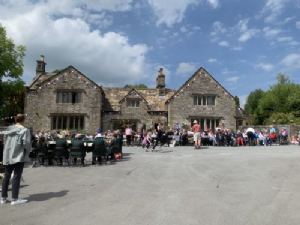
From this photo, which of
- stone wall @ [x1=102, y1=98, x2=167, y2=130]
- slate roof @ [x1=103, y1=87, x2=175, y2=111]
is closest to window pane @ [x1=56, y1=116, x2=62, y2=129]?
stone wall @ [x1=102, y1=98, x2=167, y2=130]

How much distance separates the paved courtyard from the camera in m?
7.26

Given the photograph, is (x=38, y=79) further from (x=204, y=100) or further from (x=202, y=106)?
(x=204, y=100)

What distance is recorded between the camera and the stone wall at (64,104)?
3872 centimetres

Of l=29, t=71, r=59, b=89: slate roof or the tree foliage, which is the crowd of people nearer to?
l=29, t=71, r=59, b=89: slate roof

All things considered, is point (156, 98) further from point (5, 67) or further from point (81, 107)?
point (5, 67)

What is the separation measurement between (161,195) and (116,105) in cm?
3221

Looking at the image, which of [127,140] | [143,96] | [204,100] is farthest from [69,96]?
[204,100]

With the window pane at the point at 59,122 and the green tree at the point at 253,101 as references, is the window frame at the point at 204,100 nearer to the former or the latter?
the window pane at the point at 59,122

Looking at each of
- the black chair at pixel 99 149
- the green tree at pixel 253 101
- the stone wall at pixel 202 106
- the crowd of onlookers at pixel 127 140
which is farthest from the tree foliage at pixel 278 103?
the black chair at pixel 99 149

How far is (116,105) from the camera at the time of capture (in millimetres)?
41281

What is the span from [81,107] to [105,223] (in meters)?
33.1

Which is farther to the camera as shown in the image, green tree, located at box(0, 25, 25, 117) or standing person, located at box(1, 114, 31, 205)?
green tree, located at box(0, 25, 25, 117)

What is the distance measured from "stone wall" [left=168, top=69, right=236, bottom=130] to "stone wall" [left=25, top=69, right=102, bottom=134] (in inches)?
302

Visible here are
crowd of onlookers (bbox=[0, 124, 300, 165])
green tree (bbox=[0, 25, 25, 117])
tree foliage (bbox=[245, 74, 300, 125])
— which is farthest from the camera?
tree foliage (bbox=[245, 74, 300, 125])
